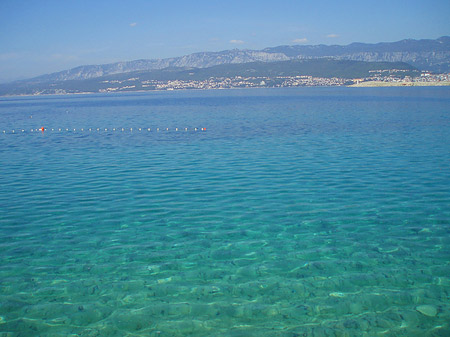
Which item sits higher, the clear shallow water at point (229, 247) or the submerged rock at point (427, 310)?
the clear shallow water at point (229, 247)

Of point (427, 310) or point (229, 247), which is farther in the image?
point (229, 247)

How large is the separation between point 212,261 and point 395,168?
14.6 metres

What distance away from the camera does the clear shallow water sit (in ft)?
28.5

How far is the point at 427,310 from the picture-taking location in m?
8.79

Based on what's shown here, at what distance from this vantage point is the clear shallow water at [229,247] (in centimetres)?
869

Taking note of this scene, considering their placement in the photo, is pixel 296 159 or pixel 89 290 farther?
pixel 296 159

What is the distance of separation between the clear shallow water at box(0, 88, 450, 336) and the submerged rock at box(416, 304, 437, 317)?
37 mm

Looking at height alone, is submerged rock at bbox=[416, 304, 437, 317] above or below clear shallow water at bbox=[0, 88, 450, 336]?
below

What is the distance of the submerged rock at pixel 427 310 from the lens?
866 cm

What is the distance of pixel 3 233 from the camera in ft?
44.4

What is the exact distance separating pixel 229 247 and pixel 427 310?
18.3 ft

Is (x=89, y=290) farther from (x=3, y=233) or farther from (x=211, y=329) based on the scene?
(x=3, y=233)

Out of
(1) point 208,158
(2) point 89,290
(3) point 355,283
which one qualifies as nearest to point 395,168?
(1) point 208,158

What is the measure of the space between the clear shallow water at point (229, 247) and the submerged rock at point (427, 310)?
37mm
